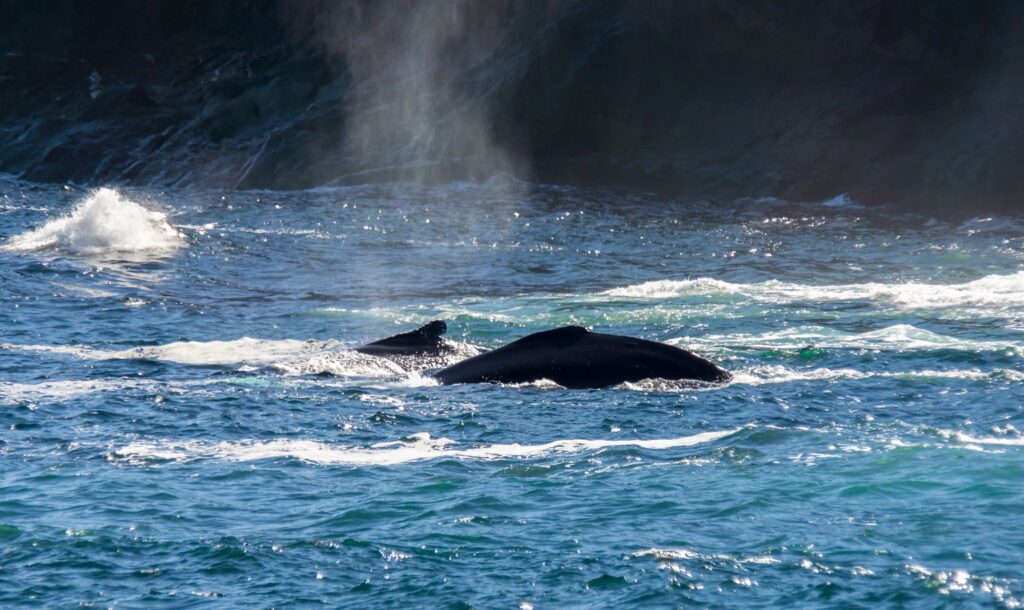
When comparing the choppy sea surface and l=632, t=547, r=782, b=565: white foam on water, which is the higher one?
the choppy sea surface

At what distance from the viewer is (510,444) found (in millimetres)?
11352

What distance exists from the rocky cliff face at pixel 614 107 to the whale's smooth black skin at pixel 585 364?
18.9m

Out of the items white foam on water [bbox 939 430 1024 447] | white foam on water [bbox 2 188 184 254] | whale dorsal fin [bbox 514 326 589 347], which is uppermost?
white foam on water [bbox 2 188 184 254]

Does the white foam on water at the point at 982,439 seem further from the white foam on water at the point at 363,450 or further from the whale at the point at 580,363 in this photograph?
the whale at the point at 580,363

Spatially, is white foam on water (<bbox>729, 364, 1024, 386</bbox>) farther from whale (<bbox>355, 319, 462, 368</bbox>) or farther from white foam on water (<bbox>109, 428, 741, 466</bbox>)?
whale (<bbox>355, 319, 462, 368</bbox>)

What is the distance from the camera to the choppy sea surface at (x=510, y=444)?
26.3ft

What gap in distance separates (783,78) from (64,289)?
20.1 metres

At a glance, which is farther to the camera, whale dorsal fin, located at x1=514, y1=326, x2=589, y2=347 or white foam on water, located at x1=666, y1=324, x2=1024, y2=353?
white foam on water, located at x1=666, y1=324, x2=1024, y2=353

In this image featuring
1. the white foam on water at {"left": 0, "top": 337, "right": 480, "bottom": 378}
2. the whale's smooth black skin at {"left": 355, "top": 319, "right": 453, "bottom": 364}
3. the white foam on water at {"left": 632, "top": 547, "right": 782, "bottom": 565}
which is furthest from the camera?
the whale's smooth black skin at {"left": 355, "top": 319, "right": 453, "bottom": 364}

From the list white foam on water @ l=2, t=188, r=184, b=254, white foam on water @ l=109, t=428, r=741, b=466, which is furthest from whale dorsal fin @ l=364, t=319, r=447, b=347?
white foam on water @ l=2, t=188, r=184, b=254

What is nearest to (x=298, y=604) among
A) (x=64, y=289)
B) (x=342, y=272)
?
(x=64, y=289)

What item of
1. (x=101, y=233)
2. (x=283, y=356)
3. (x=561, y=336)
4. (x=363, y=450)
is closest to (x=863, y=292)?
(x=561, y=336)

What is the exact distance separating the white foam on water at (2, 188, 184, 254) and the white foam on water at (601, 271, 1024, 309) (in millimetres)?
10494

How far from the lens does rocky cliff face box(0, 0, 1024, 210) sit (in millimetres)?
33344
